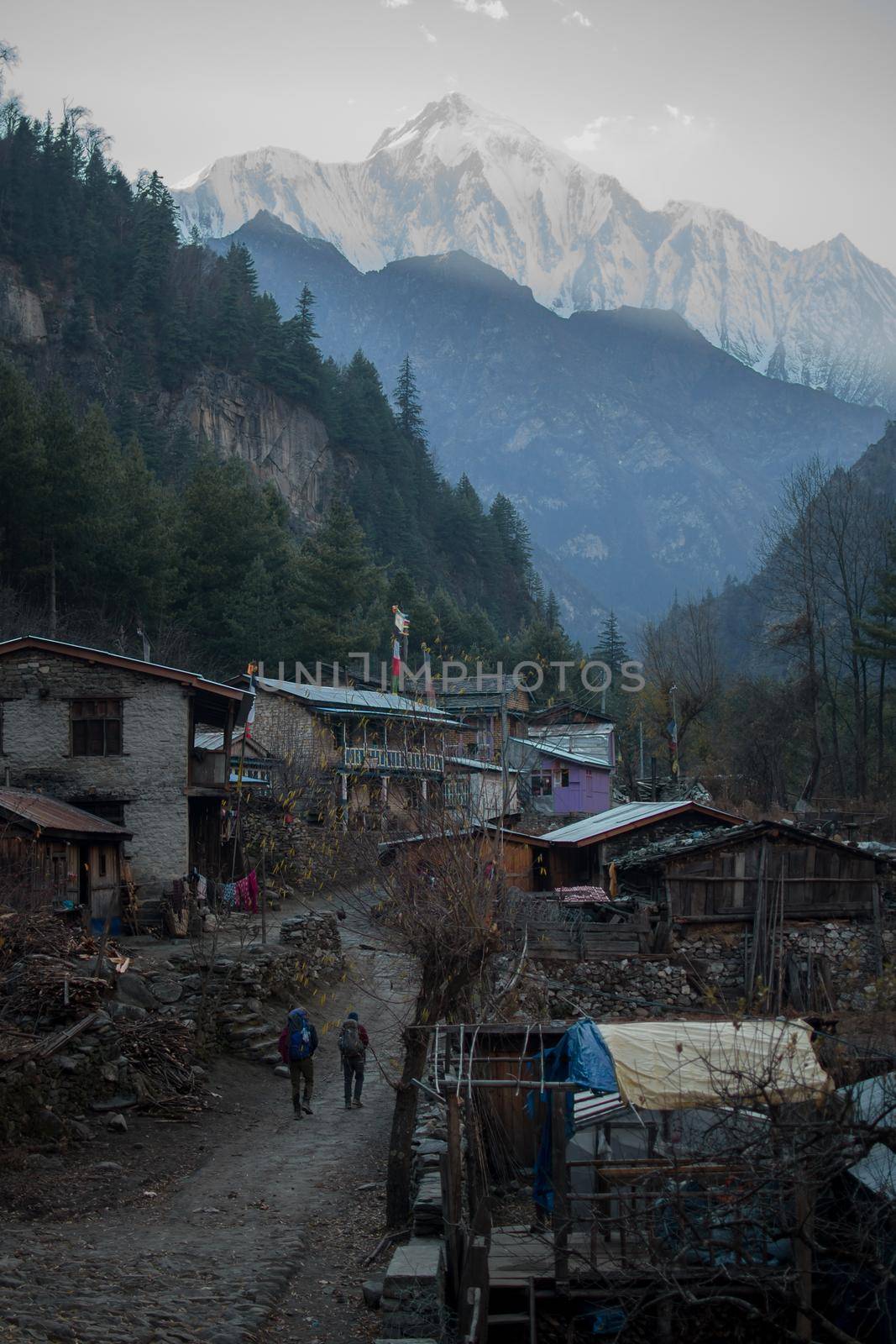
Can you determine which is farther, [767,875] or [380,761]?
[380,761]

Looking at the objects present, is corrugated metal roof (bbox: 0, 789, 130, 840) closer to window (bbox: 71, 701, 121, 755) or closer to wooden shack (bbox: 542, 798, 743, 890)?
window (bbox: 71, 701, 121, 755)

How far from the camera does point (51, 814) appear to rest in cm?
2427

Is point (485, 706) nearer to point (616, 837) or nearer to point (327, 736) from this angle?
point (327, 736)

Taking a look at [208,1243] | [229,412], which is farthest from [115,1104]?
[229,412]

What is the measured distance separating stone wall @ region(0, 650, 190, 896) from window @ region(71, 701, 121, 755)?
6.2 inches

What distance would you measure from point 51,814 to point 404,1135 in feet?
45.9

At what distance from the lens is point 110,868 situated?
25859 mm

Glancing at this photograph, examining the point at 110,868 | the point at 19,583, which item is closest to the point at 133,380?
the point at 19,583

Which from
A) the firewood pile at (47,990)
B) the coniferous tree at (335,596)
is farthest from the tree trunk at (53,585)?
the firewood pile at (47,990)

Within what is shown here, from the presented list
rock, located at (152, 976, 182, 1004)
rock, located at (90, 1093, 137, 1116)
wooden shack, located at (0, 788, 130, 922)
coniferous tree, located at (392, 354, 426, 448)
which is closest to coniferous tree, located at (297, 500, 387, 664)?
wooden shack, located at (0, 788, 130, 922)

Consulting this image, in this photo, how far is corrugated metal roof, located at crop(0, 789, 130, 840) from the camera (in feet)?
74.5

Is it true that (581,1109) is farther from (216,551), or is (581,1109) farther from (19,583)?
(216,551)

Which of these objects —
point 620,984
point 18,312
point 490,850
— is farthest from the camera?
point 18,312

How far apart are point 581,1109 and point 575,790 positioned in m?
43.5
